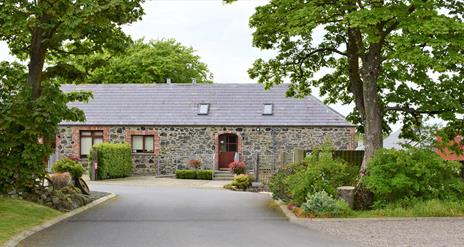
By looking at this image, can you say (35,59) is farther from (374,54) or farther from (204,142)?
(204,142)

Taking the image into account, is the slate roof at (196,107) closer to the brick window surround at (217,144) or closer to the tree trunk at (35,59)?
the brick window surround at (217,144)

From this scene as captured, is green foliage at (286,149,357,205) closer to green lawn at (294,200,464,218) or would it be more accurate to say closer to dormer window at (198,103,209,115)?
green lawn at (294,200,464,218)

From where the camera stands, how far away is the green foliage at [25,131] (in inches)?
642

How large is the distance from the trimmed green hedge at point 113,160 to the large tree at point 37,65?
13170 mm

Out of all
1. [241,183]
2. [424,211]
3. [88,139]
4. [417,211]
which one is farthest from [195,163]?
[424,211]

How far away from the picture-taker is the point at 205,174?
111ft

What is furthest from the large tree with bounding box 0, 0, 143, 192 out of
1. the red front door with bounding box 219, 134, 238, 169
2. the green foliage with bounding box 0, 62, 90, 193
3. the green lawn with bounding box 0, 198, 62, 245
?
the red front door with bounding box 219, 134, 238, 169

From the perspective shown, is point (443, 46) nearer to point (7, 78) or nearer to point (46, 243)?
point (46, 243)

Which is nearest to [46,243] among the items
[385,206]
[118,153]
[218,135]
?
[385,206]

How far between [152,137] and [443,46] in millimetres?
23131

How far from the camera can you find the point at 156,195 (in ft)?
76.2

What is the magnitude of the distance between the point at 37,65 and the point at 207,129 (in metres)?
18.8

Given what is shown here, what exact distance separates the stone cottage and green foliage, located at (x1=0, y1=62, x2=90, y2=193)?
18.9m

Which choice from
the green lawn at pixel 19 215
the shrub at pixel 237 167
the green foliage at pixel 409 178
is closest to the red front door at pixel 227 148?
the shrub at pixel 237 167
